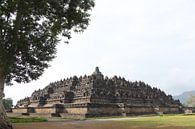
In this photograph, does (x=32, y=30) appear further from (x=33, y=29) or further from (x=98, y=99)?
(x=98, y=99)

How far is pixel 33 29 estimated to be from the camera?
2517 centimetres

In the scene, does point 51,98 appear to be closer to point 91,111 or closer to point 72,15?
point 91,111

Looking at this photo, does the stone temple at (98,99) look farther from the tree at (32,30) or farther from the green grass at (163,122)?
the tree at (32,30)

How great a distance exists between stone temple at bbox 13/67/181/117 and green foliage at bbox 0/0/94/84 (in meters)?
25.5

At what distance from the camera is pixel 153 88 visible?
283 feet

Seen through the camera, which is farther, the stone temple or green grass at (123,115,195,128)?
the stone temple

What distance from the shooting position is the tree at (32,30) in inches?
909

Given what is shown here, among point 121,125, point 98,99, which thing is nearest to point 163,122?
point 121,125

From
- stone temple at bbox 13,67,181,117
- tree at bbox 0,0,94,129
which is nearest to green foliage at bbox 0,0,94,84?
tree at bbox 0,0,94,129

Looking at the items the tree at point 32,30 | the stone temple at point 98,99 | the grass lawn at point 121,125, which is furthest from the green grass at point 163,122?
the stone temple at point 98,99

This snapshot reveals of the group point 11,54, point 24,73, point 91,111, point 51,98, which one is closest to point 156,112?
point 91,111

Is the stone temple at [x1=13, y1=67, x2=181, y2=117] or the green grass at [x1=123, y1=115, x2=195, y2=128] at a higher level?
the stone temple at [x1=13, y1=67, x2=181, y2=117]

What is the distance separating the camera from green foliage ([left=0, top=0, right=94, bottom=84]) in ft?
75.9

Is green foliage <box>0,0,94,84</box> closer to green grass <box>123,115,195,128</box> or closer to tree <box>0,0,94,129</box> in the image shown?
tree <box>0,0,94,129</box>
